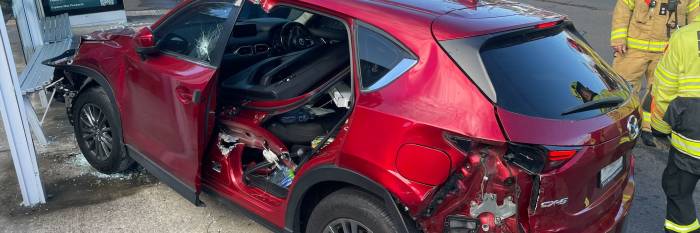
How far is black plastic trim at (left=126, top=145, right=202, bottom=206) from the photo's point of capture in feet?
11.2

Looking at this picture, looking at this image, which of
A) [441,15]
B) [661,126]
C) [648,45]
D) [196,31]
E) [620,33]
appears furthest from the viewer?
[620,33]

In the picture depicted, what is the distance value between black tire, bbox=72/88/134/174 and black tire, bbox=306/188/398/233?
200cm

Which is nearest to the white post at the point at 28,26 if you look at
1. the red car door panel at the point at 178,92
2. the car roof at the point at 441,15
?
the red car door panel at the point at 178,92

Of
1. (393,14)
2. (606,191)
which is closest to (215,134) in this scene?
(393,14)

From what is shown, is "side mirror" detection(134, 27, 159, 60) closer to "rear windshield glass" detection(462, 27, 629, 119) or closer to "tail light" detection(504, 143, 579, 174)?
"rear windshield glass" detection(462, 27, 629, 119)

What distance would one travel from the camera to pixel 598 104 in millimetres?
2498

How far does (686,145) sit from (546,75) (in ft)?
4.68

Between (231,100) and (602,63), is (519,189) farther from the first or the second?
(231,100)

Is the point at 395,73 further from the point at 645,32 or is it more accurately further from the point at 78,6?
the point at 78,6

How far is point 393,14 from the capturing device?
2.56 meters

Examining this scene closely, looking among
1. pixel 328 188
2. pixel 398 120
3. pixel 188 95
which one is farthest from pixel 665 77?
pixel 188 95

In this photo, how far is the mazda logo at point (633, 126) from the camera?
2.57 m

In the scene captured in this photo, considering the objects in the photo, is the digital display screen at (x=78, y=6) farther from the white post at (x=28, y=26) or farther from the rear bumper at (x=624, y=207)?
the rear bumper at (x=624, y=207)

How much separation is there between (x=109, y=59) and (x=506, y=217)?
3025 mm
